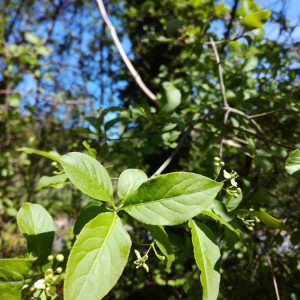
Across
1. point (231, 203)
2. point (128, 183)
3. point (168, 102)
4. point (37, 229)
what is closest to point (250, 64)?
point (168, 102)

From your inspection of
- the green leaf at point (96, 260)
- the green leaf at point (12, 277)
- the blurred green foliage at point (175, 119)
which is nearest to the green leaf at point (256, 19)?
the blurred green foliage at point (175, 119)

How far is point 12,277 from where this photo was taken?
571 mm

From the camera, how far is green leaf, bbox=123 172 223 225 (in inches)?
20.6

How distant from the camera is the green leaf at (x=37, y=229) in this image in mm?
707

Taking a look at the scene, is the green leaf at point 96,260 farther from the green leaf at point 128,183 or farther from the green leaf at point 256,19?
the green leaf at point 256,19

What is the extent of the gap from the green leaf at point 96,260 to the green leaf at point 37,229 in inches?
11.9

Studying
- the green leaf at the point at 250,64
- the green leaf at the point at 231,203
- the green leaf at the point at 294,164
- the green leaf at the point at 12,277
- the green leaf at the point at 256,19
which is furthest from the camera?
the green leaf at the point at 250,64

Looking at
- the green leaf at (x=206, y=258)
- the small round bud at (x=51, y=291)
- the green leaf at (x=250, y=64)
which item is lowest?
the small round bud at (x=51, y=291)

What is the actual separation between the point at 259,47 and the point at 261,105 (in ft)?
2.30

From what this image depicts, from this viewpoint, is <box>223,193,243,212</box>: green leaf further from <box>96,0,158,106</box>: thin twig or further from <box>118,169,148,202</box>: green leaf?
<box>96,0,158,106</box>: thin twig

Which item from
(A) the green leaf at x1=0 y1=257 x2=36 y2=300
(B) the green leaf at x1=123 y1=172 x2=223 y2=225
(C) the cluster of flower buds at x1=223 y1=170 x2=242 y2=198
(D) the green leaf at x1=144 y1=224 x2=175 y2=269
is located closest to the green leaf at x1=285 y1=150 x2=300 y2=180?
(C) the cluster of flower buds at x1=223 y1=170 x2=242 y2=198

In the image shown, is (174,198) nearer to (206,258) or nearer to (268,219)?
(206,258)

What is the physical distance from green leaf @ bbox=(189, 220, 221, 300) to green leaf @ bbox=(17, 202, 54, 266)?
430 mm

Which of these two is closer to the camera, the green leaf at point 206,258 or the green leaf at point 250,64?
the green leaf at point 206,258
